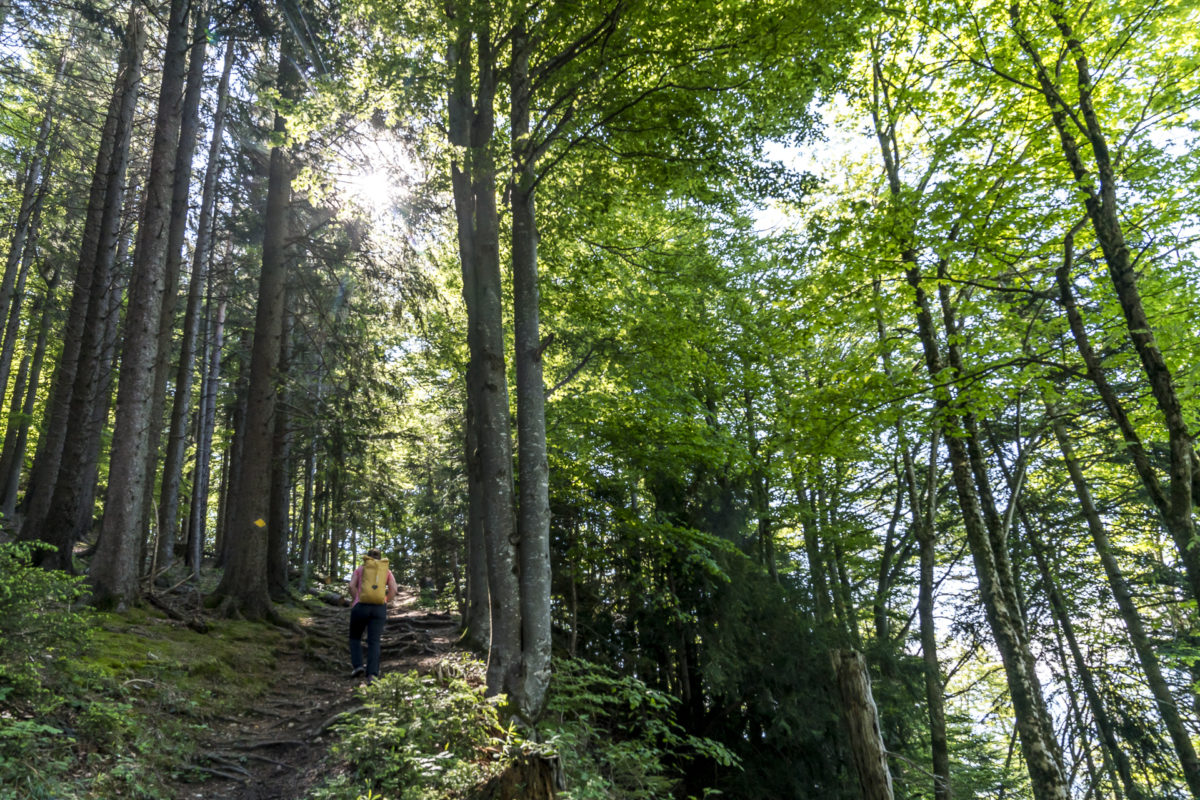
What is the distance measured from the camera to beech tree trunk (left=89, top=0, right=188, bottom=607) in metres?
8.03

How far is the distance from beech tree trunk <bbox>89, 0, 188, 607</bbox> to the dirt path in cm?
248

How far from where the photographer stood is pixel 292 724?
678 centimetres

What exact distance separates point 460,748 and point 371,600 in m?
3.05

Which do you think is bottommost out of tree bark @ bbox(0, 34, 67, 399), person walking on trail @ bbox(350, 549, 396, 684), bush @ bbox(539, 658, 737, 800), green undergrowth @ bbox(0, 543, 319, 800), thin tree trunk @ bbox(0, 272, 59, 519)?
bush @ bbox(539, 658, 737, 800)

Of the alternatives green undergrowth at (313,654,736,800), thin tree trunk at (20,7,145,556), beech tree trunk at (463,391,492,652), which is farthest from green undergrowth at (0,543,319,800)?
thin tree trunk at (20,7,145,556)

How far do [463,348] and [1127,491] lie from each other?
1439 centimetres

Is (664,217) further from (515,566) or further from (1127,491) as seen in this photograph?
(1127,491)

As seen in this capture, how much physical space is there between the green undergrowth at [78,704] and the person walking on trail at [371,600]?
1461mm

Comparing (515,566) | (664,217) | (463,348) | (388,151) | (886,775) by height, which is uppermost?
(664,217)

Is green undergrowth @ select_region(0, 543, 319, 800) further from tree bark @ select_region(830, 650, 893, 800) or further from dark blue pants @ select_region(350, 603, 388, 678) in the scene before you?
tree bark @ select_region(830, 650, 893, 800)

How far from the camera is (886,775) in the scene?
19.3ft

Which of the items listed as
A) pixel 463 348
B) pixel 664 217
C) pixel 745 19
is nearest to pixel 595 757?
pixel 463 348

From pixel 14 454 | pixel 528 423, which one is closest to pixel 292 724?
pixel 528 423

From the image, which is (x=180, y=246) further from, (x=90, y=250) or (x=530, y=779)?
(x=530, y=779)
